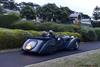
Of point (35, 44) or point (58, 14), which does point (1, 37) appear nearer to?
point (35, 44)

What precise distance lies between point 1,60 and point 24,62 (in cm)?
87

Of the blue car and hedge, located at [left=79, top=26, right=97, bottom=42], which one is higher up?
the blue car

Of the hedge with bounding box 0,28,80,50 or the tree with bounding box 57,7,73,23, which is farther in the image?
the tree with bounding box 57,7,73,23

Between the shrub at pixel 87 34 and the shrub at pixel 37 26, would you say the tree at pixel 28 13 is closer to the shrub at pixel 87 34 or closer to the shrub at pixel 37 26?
the shrub at pixel 87 34

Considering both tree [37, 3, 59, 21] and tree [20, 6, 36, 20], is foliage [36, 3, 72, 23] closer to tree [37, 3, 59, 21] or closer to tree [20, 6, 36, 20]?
tree [37, 3, 59, 21]

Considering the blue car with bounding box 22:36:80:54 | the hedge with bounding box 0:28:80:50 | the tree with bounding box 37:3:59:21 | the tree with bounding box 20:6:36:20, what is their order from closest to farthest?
the blue car with bounding box 22:36:80:54 → the hedge with bounding box 0:28:80:50 → the tree with bounding box 20:6:36:20 → the tree with bounding box 37:3:59:21

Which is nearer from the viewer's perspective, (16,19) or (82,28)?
(16,19)

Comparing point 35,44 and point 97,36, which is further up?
point 35,44

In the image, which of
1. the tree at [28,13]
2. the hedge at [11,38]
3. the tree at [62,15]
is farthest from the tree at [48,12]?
the hedge at [11,38]

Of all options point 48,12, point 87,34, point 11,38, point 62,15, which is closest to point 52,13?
point 48,12

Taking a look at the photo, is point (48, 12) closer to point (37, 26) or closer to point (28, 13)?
point (28, 13)

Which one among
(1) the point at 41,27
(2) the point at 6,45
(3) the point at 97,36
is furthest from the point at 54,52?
(3) the point at 97,36

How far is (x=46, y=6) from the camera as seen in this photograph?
39656mm

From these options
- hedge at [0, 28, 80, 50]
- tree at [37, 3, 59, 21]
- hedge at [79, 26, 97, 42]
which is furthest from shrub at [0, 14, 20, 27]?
tree at [37, 3, 59, 21]
